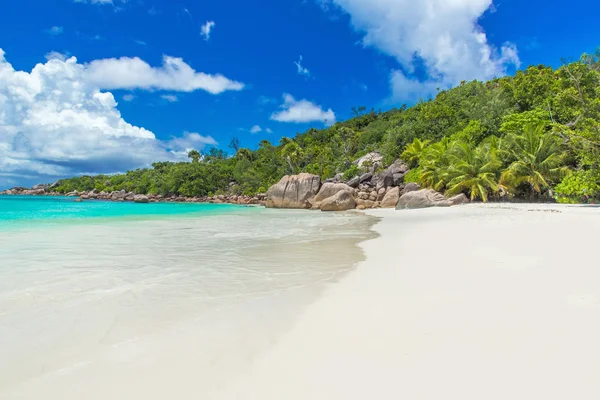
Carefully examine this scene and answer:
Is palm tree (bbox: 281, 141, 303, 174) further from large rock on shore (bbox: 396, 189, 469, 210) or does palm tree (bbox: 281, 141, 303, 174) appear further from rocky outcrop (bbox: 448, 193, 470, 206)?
rocky outcrop (bbox: 448, 193, 470, 206)

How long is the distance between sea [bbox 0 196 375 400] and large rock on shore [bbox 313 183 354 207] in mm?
21912

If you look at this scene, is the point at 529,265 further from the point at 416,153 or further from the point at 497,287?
the point at 416,153

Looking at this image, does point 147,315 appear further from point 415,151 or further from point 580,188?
point 415,151

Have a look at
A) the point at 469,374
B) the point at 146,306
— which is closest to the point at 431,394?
the point at 469,374

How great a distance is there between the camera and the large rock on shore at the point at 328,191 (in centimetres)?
2934

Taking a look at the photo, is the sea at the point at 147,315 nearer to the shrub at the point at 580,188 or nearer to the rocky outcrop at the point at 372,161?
the shrub at the point at 580,188

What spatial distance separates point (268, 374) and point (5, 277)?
18.4 ft

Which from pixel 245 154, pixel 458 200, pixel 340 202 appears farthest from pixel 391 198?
pixel 245 154

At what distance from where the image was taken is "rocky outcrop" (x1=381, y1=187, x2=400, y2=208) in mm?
26438

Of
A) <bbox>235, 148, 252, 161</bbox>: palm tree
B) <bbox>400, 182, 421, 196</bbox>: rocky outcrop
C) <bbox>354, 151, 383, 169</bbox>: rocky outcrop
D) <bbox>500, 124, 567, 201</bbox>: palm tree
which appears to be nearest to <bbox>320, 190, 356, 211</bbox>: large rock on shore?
<bbox>400, 182, 421, 196</bbox>: rocky outcrop

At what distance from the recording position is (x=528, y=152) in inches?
735

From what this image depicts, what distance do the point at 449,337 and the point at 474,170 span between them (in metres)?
20.9

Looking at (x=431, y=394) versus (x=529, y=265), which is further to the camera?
(x=529, y=265)

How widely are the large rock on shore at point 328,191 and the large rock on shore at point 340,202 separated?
2.64ft
